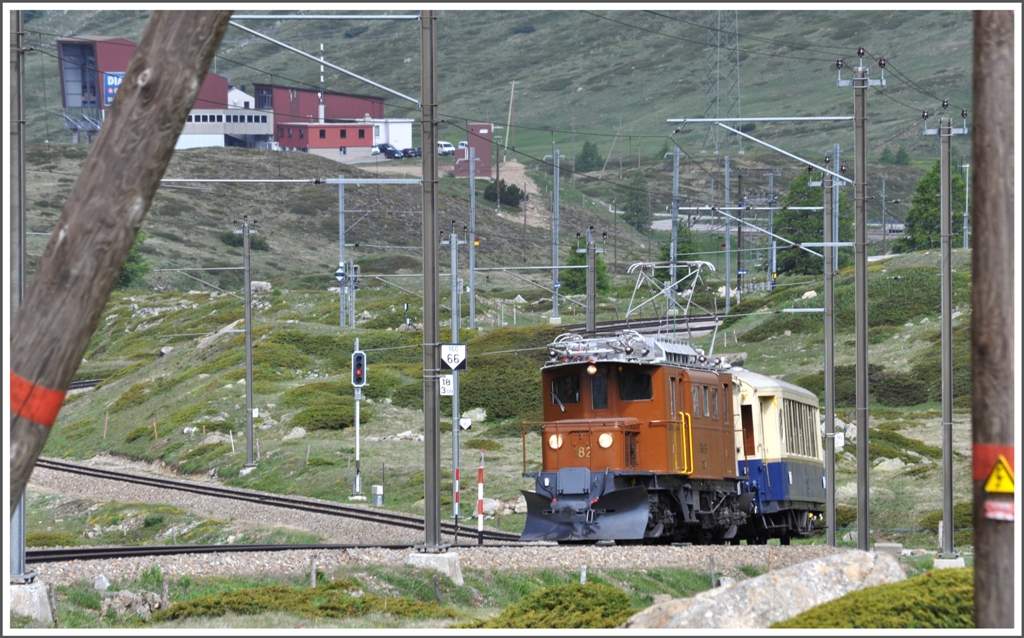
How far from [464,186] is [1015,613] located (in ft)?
542

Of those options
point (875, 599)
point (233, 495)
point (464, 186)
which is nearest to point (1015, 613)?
point (875, 599)

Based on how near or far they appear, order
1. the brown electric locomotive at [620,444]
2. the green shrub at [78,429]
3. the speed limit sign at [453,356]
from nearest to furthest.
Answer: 1. the speed limit sign at [453,356]
2. the brown electric locomotive at [620,444]
3. the green shrub at [78,429]

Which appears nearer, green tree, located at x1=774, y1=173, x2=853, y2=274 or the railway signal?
the railway signal

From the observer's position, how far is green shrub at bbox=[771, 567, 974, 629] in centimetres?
1101

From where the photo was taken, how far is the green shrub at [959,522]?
31938mm

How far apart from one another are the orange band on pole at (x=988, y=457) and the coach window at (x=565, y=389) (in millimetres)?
16669

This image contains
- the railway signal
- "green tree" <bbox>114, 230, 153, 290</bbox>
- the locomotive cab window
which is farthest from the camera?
"green tree" <bbox>114, 230, 153, 290</bbox>

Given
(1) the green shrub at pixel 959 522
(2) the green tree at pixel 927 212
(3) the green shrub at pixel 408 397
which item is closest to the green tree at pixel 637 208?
(2) the green tree at pixel 927 212

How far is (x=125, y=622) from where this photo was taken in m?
14.2

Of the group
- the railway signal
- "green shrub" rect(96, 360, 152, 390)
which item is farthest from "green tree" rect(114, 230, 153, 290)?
the railway signal

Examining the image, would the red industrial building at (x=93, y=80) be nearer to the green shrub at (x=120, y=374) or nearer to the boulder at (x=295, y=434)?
the green shrub at (x=120, y=374)

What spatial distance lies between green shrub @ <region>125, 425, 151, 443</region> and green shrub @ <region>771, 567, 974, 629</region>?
4208 centimetres

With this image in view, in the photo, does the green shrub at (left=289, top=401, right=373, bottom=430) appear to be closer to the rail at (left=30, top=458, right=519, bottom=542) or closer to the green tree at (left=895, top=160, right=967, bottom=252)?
the rail at (left=30, top=458, right=519, bottom=542)

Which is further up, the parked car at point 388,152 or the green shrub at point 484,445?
the parked car at point 388,152
